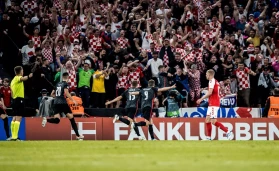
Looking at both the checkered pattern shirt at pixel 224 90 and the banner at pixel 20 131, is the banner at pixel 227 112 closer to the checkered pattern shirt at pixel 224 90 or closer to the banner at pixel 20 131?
the checkered pattern shirt at pixel 224 90

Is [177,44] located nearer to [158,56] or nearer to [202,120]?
[158,56]

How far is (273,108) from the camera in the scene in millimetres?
28000

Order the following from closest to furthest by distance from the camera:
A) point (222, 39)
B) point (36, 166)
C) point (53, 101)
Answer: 1. point (36, 166)
2. point (53, 101)
3. point (222, 39)

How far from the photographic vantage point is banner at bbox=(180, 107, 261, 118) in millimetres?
28703

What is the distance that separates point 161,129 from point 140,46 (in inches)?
201

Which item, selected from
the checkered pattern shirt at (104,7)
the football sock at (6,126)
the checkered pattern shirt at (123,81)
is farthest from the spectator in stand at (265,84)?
the football sock at (6,126)

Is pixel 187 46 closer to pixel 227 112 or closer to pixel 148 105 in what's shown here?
pixel 227 112

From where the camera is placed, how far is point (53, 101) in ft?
89.4

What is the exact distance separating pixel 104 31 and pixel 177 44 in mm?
3057

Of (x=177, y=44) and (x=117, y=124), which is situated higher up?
(x=177, y=44)

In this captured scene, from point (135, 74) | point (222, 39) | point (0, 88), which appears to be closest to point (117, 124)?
point (135, 74)

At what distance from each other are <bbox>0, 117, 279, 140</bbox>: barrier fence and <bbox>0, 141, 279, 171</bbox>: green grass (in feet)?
21.9

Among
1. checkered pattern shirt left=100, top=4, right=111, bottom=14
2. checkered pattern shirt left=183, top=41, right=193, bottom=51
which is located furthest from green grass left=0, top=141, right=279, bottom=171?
checkered pattern shirt left=100, top=4, right=111, bottom=14

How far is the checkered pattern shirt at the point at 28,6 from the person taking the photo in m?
31.9
